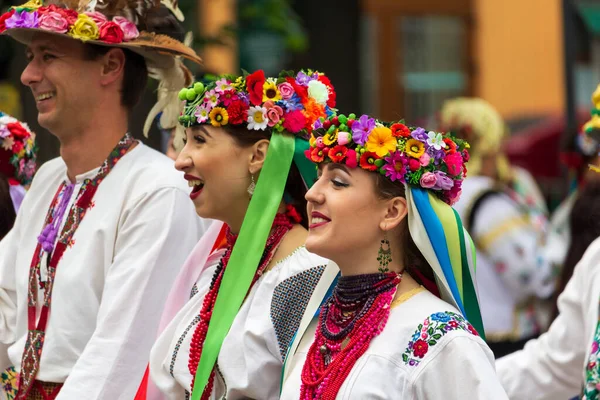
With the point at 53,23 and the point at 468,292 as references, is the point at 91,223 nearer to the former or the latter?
the point at 53,23

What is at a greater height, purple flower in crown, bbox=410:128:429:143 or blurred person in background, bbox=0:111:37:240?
purple flower in crown, bbox=410:128:429:143

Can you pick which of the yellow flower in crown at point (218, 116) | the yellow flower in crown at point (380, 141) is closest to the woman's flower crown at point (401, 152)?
the yellow flower in crown at point (380, 141)

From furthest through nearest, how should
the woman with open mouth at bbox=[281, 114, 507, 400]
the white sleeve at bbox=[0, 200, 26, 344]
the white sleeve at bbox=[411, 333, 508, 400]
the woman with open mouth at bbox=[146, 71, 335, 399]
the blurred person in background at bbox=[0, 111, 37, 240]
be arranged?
the blurred person in background at bbox=[0, 111, 37, 240], the white sleeve at bbox=[0, 200, 26, 344], the woman with open mouth at bbox=[146, 71, 335, 399], the woman with open mouth at bbox=[281, 114, 507, 400], the white sleeve at bbox=[411, 333, 508, 400]

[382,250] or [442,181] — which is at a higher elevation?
[442,181]

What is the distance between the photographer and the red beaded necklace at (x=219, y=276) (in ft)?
12.8

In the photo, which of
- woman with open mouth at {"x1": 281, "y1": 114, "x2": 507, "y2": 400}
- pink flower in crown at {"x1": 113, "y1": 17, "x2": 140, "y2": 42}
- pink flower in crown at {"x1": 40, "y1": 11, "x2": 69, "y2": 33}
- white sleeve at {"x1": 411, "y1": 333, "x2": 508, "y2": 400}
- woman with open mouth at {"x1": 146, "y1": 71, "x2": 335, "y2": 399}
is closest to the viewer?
white sleeve at {"x1": 411, "y1": 333, "x2": 508, "y2": 400}

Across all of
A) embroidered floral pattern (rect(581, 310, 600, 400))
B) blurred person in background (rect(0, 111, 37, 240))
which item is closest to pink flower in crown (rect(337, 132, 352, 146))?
embroidered floral pattern (rect(581, 310, 600, 400))

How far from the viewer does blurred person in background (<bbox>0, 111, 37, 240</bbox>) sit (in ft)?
17.2

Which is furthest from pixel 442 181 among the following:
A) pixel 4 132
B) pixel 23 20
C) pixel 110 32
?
pixel 4 132

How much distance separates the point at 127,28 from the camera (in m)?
4.51

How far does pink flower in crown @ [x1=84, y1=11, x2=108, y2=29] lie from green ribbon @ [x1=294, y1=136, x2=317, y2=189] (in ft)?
3.14

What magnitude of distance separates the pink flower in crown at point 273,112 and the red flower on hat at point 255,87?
4 cm

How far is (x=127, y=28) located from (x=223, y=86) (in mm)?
671

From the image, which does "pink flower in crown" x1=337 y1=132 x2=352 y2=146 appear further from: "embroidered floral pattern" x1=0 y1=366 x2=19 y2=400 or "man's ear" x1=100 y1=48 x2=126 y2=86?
"embroidered floral pattern" x1=0 y1=366 x2=19 y2=400
